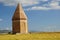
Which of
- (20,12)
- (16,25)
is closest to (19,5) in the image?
(20,12)

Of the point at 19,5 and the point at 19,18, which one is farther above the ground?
the point at 19,5

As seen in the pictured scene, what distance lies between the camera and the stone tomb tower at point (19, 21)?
49.2 meters

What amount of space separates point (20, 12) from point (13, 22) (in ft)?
10.3

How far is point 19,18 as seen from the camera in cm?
4953

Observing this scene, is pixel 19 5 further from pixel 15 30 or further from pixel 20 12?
pixel 15 30

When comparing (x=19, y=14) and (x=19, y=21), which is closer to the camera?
(x=19, y=14)

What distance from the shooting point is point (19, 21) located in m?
49.9

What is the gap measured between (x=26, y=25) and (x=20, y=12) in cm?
386

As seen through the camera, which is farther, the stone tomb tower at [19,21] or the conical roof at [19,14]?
the stone tomb tower at [19,21]

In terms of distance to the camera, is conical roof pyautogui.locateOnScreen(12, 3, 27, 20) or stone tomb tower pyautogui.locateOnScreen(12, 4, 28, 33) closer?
conical roof pyautogui.locateOnScreen(12, 3, 27, 20)

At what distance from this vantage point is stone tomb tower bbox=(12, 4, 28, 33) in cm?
4925

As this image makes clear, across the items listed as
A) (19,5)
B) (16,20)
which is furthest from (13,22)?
(19,5)

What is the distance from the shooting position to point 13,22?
50188 millimetres

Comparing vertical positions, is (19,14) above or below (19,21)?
above
